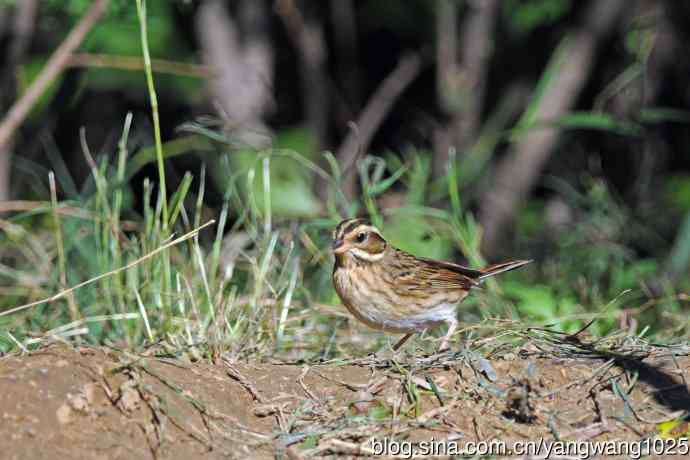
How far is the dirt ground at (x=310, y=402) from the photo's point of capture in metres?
3.52

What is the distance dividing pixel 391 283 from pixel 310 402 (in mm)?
1439

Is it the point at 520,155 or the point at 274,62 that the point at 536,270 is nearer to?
the point at 520,155

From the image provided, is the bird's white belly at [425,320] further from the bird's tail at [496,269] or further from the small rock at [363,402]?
the small rock at [363,402]

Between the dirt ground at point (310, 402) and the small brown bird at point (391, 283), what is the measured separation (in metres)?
0.76

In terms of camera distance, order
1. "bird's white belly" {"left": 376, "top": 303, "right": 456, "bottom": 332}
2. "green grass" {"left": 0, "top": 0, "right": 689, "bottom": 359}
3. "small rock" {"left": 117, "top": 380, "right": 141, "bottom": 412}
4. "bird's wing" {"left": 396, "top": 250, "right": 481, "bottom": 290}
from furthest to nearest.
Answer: "bird's wing" {"left": 396, "top": 250, "right": 481, "bottom": 290} < "bird's white belly" {"left": 376, "top": 303, "right": 456, "bottom": 332} < "green grass" {"left": 0, "top": 0, "right": 689, "bottom": 359} < "small rock" {"left": 117, "top": 380, "right": 141, "bottom": 412}

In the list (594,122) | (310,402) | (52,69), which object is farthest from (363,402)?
(594,122)

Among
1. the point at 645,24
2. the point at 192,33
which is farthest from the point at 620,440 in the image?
the point at 192,33

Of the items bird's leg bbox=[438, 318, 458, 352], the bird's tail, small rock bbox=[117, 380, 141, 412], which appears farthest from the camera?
the bird's tail

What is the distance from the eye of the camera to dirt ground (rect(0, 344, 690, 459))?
352 centimetres

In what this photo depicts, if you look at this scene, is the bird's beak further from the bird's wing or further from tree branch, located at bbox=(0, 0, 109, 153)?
tree branch, located at bbox=(0, 0, 109, 153)

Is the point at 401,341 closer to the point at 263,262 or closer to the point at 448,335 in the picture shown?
the point at 448,335

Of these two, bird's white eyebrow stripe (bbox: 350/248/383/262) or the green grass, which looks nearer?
the green grass

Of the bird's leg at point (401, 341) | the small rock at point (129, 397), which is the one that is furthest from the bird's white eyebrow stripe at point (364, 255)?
the small rock at point (129, 397)

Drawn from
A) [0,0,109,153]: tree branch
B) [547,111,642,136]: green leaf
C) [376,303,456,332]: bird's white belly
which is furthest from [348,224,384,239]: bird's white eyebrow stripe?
[547,111,642,136]: green leaf
